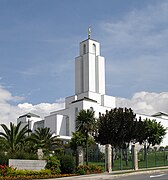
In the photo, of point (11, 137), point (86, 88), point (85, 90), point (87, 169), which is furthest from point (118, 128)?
point (85, 90)

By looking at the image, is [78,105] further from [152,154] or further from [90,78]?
[152,154]

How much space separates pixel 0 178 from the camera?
Result: 2516 cm

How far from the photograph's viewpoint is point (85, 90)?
108 meters

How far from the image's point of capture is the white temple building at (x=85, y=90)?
98500 mm

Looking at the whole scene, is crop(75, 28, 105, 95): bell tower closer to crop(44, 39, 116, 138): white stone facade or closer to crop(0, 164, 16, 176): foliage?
crop(44, 39, 116, 138): white stone facade

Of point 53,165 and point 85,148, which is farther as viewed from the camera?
point 85,148

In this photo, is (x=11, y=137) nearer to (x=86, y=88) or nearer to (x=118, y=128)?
(x=118, y=128)

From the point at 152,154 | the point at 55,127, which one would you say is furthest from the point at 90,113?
the point at 55,127

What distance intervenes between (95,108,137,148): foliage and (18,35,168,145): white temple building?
31.9 metres

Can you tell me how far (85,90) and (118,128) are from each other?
4449 cm

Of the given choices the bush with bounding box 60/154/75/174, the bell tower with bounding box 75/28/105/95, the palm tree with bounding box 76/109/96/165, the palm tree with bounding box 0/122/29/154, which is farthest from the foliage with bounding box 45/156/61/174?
the bell tower with bounding box 75/28/105/95

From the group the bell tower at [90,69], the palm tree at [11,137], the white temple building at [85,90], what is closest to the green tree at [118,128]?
the palm tree at [11,137]

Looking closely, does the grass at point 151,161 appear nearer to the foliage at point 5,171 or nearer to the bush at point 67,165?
the bush at point 67,165

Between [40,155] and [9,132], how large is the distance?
37.6ft
